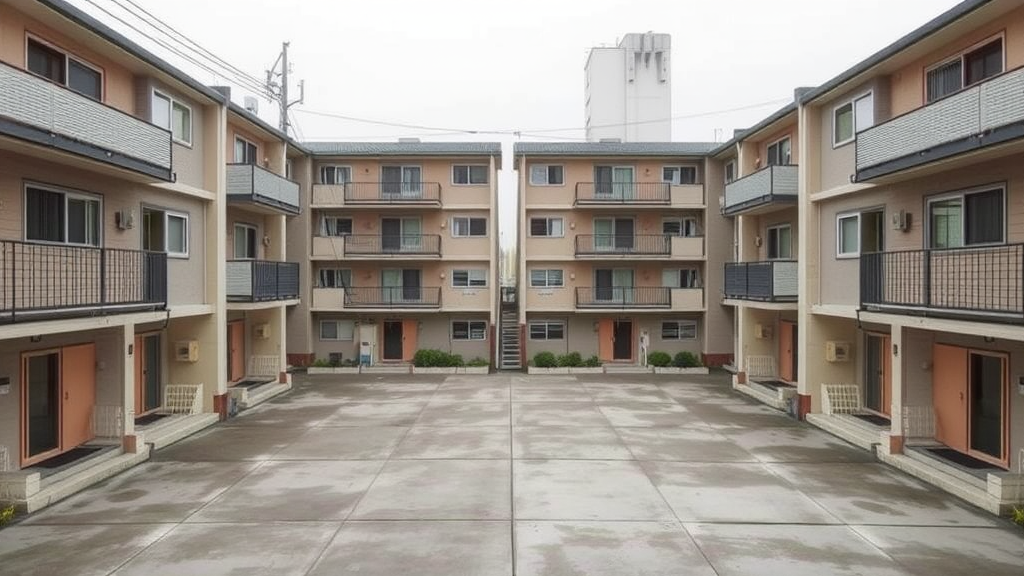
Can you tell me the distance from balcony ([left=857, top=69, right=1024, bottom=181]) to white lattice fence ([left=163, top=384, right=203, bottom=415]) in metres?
17.5

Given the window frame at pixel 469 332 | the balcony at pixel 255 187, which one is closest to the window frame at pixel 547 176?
the window frame at pixel 469 332

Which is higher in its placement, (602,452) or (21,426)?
(21,426)

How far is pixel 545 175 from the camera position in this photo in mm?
29281

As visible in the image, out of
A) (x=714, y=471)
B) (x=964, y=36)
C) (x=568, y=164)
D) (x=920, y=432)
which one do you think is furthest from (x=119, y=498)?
(x=568, y=164)

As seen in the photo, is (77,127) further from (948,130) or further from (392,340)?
(392,340)

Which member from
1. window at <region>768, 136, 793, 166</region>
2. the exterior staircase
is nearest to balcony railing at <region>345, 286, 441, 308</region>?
the exterior staircase

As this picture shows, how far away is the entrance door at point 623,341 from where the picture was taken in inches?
1160

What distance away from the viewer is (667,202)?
28.1m

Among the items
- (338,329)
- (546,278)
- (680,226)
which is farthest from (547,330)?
(338,329)

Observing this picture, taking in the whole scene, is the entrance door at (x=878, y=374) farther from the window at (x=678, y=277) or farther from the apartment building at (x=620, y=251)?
the window at (x=678, y=277)

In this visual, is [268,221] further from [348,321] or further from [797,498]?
[797,498]

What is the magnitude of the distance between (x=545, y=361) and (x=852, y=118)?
608 inches

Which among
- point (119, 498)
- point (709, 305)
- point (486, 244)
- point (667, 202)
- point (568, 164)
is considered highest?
point (568, 164)

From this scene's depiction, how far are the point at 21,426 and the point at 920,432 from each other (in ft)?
61.7
